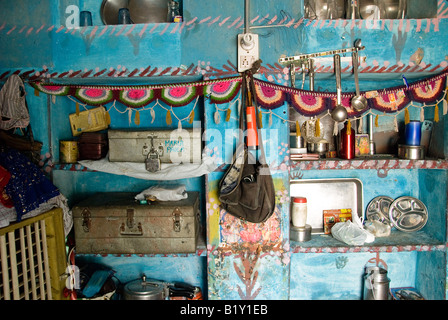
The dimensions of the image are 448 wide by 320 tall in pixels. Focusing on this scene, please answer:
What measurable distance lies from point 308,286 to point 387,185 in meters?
1.23

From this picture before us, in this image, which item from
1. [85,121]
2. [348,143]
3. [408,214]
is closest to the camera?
[348,143]

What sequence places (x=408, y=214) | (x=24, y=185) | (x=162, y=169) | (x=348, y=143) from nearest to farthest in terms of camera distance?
(x=24, y=185)
(x=162, y=169)
(x=348, y=143)
(x=408, y=214)

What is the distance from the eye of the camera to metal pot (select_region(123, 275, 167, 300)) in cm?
240

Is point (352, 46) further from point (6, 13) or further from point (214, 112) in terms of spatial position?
point (6, 13)

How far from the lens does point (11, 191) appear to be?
1.88 metres

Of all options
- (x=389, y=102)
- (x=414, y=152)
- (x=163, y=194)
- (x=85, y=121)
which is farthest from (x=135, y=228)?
(x=414, y=152)

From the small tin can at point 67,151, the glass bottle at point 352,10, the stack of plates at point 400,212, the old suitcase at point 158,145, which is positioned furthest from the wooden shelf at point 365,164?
the small tin can at point 67,151

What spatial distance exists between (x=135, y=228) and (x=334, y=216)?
A: 1.77 m

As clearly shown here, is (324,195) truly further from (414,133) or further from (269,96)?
(269,96)

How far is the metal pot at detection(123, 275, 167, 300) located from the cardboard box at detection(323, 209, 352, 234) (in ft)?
5.13

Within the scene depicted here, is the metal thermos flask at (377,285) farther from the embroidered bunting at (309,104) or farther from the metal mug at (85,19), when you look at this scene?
the metal mug at (85,19)

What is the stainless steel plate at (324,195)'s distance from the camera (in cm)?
275

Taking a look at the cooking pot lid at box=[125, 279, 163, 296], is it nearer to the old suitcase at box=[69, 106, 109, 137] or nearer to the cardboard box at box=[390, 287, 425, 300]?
the old suitcase at box=[69, 106, 109, 137]

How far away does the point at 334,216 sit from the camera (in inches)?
106
